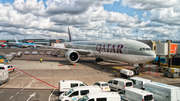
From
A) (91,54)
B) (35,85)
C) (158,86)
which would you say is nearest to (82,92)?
(158,86)

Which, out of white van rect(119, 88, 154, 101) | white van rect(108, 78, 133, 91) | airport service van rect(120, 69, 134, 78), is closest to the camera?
white van rect(119, 88, 154, 101)

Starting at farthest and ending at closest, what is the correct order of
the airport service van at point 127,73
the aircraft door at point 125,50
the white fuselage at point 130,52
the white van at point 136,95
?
the aircraft door at point 125,50 → the white fuselage at point 130,52 → the airport service van at point 127,73 → the white van at point 136,95

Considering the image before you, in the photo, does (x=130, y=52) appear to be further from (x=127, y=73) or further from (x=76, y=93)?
(x=76, y=93)

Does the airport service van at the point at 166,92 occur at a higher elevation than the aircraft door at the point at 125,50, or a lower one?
lower

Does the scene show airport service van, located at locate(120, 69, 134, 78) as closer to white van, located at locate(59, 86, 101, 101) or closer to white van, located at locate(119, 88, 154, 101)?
white van, located at locate(119, 88, 154, 101)

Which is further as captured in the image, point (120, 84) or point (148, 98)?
point (120, 84)

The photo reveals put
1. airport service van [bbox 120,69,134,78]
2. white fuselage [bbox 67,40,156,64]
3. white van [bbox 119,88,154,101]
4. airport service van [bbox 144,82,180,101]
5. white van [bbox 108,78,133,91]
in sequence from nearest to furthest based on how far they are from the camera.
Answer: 1. white van [bbox 119,88,154,101]
2. airport service van [bbox 144,82,180,101]
3. white van [bbox 108,78,133,91]
4. airport service van [bbox 120,69,134,78]
5. white fuselage [bbox 67,40,156,64]

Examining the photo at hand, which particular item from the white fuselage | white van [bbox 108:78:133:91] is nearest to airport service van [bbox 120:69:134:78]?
the white fuselage

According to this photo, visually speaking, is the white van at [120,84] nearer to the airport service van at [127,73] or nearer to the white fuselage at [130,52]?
the airport service van at [127,73]

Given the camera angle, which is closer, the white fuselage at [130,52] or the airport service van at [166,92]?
the airport service van at [166,92]

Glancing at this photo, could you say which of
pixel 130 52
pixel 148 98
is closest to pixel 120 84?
pixel 148 98

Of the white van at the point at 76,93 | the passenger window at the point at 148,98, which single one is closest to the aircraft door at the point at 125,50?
the white van at the point at 76,93

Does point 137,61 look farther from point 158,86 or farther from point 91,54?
point 91,54

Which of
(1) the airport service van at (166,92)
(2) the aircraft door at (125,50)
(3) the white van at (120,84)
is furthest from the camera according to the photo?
(2) the aircraft door at (125,50)
